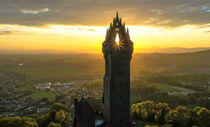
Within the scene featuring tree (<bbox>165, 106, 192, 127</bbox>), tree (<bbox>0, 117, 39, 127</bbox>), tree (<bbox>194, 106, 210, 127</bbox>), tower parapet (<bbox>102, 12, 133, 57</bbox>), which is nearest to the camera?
tower parapet (<bbox>102, 12, 133, 57</bbox>)

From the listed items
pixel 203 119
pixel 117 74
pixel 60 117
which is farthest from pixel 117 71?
pixel 203 119

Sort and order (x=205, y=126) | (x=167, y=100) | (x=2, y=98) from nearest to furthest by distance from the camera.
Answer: (x=205, y=126) < (x=167, y=100) < (x=2, y=98)

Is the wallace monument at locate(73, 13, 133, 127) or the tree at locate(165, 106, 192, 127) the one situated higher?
the wallace monument at locate(73, 13, 133, 127)

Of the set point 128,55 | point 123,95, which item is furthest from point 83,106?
point 128,55

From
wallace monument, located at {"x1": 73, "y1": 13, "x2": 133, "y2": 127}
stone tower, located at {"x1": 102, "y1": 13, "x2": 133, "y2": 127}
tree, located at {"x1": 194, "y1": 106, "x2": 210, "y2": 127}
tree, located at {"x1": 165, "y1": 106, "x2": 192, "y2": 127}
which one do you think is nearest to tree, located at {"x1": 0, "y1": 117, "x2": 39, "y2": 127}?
wallace monument, located at {"x1": 73, "y1": 13, "x2": 133, "y2": 127}

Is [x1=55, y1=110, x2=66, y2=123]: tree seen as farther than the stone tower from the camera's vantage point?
Yes

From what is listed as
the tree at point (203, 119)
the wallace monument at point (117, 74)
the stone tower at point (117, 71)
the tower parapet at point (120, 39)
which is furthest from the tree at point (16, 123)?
the tree at point (203, 119)

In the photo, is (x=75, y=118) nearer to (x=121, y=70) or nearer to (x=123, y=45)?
(x=121, y=70)

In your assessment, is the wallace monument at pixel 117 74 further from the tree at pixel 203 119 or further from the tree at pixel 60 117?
the tree at pixel 203 119

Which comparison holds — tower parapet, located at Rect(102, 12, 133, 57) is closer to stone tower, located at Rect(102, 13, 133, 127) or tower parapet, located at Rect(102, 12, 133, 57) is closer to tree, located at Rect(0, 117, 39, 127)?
stone tower, located at Rect(102, 13, 133, 127)
